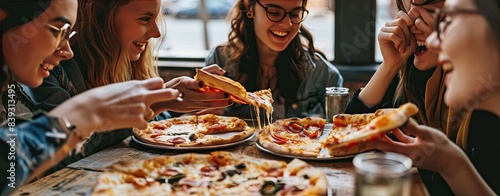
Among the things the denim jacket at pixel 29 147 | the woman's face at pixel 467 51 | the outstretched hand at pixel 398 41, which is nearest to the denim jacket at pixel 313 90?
the outstretched hand at pixel 398 41

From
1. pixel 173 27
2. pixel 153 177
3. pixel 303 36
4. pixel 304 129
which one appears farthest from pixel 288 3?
pixel 173 27

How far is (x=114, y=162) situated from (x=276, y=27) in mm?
1666

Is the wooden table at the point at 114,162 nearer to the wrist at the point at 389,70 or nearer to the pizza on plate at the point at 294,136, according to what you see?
the pizza on plate at the point at 294,136

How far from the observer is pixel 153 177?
2043 millimetres

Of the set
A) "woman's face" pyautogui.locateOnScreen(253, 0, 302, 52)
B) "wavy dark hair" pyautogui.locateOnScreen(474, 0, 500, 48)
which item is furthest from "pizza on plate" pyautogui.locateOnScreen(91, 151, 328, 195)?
"woman's face" pyautogui.locateOnScreen(253, 0, 302, 52)

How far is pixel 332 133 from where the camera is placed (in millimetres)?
2639

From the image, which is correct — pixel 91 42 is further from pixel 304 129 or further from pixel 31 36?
pixel 304 129

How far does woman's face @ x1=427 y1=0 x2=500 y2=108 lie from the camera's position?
1656 mm

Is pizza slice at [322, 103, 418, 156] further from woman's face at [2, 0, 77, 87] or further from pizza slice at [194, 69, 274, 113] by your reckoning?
woman's face at [2, 0, 77, 87]

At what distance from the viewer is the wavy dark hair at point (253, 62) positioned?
153 inches

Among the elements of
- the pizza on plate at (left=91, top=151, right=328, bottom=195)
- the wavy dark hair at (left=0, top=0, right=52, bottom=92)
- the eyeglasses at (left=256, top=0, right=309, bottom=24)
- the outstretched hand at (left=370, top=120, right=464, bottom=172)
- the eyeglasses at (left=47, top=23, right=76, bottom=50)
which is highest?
the wavy dark hair at (left=0, top=0, right=52, bottom=92)

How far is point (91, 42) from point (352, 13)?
248 centimetres

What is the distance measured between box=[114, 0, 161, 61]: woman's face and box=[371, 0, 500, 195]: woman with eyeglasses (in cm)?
156

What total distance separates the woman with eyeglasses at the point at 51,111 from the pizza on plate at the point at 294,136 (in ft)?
2.01
